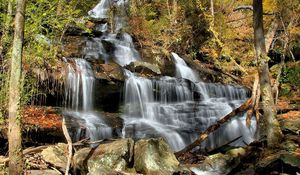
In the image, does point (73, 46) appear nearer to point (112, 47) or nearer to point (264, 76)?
point (112, 47)

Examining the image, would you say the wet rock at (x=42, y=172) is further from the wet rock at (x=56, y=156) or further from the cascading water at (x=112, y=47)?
the cascading water at (x=112, y=47)

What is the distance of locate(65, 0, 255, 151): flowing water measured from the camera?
42.2 feet

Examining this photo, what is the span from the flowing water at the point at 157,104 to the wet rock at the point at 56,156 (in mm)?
2596

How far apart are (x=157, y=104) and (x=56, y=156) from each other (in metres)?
8.43

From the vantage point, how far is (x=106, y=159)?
7.59 m

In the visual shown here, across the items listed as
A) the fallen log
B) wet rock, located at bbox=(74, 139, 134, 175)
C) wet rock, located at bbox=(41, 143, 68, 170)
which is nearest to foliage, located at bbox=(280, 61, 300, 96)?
the fallen log

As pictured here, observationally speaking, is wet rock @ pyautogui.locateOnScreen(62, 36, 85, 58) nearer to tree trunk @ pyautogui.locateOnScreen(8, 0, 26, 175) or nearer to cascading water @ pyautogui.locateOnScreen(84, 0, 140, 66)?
cascading water @ pyautogui.locateOnScreen(84, 0, 140, 66)

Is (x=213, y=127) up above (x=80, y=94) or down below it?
below

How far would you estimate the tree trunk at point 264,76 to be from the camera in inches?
360

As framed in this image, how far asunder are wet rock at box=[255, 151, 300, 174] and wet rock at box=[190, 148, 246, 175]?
925 mm

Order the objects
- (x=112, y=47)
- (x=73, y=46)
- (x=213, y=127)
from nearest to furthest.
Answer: (x=213, y=127)
(x=73, y=46)
(x=112, y=47)

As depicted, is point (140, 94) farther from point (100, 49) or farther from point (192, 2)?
point (192, 2)

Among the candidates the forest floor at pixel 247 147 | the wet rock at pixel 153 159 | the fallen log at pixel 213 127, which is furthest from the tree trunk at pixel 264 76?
the wet rock at pixel 153 159

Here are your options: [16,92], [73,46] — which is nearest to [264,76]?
[16,92]
